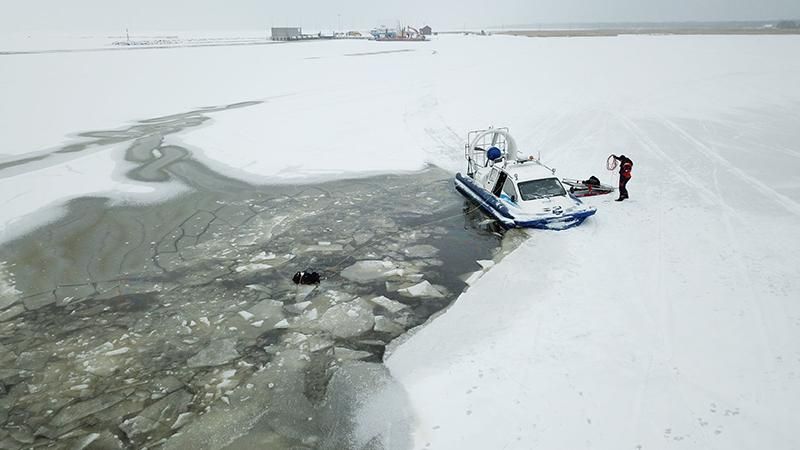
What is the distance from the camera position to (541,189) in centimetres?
1266

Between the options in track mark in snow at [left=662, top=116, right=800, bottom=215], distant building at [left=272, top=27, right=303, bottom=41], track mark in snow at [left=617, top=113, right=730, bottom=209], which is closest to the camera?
track mark in snow at [left=662, top=116, right=800, bottom=215]

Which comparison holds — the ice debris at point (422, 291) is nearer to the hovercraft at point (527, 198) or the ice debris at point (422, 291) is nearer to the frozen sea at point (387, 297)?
the frozen sea at point (387, 297)

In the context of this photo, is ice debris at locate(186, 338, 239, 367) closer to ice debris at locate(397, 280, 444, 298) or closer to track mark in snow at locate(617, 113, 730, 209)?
ice debris at locate(397, 280, 444, 298)

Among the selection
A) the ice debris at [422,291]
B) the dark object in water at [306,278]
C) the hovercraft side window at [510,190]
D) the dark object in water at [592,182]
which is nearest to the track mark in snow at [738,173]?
the dark object in water at [592,182]

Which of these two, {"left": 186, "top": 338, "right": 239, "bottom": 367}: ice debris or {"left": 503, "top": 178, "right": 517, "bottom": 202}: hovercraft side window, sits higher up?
{"left": 503, "top": 178, "right": 517, "bottom": 202}: hovercraft side window

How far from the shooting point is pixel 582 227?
12.0 m

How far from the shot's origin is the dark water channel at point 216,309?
6566 mm

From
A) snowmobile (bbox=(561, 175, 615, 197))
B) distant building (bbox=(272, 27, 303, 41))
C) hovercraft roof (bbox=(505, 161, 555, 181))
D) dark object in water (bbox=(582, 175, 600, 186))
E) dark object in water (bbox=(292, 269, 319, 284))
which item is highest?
distant building (bbox=(272, 27, 303, 41))

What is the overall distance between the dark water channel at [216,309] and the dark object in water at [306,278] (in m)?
0.19

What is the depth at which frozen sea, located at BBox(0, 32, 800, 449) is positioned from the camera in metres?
6.40

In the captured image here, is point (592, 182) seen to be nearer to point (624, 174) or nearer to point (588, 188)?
point (588, 188)

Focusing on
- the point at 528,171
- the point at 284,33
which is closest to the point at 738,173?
the point at 528,171

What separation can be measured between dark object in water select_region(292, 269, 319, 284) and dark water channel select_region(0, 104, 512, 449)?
0.19 m

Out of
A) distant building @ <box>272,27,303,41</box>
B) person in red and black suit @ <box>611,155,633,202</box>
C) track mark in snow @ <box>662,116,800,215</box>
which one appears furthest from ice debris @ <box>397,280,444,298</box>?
distant building @ <box>272,27,303,41</box>
